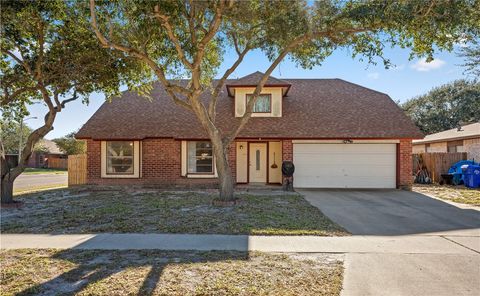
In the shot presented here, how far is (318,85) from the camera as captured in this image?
20219mm

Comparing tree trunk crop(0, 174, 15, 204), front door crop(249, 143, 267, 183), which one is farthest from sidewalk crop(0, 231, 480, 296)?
front door crop(249, 143, 267, 183)

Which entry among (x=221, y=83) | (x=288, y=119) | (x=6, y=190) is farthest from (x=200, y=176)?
(x=6, y=190)

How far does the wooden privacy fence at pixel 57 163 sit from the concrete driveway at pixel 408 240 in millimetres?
42669

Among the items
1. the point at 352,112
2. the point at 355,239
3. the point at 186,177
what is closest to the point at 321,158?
the point at 352,112

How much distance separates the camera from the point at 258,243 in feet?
21.3

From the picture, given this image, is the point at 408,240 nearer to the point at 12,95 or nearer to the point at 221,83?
the point at 221,83

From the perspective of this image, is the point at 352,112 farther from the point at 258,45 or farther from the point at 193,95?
the point at 193,95

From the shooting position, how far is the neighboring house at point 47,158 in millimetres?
46406

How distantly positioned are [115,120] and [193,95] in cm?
825

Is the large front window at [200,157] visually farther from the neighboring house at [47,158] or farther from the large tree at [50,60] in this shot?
the neighboring house at [47,158]

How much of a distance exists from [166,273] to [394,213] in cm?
769

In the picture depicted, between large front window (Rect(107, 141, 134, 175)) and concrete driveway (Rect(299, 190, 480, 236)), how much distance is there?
879cm

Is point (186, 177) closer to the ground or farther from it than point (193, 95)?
closer to the ground

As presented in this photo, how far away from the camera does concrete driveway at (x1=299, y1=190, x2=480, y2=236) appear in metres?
7.87
